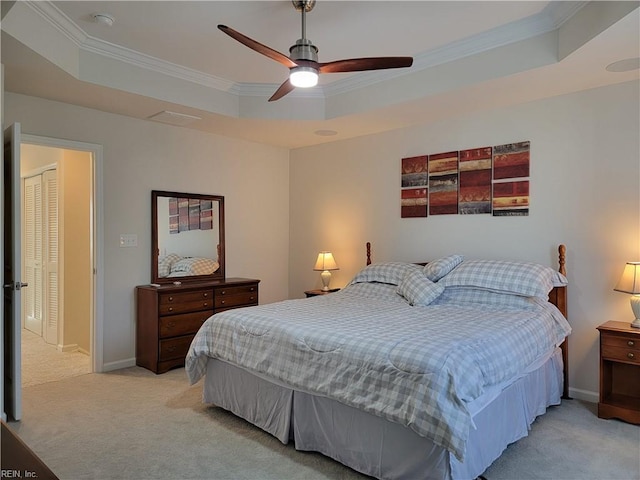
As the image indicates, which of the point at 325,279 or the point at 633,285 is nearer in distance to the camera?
the point at 633,285

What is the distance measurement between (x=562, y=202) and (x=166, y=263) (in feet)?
12.4

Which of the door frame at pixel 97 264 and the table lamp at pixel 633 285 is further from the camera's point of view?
the door frame at pixel 97 264

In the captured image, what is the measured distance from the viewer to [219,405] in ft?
10.5

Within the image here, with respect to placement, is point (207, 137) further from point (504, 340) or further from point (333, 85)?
point (504, 340)

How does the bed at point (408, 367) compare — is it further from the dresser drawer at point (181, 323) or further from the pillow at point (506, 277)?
the dresser drawer at point (181, 323)

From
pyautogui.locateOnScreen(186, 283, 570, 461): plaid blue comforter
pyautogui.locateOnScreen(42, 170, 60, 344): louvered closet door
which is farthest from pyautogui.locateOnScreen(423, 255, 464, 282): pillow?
pyautogui.locateOnScreen(42, 170, 60, 344): louvered closet door

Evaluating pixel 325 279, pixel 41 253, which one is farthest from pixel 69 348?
pixel 325 279

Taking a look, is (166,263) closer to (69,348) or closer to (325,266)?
(69,348)

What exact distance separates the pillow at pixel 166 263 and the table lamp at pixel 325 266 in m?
1.59

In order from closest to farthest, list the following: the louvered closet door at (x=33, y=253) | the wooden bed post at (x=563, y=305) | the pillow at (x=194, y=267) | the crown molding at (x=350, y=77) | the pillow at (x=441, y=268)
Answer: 1. the crown molding at (x=350, y=77)
2. the wooden bed post at (x=563, y=305)
3. the pillow at (x=441, y=268)
4. the pillow at (x=194, y=267)
5. the louvered closet door at (x=33, y=253)

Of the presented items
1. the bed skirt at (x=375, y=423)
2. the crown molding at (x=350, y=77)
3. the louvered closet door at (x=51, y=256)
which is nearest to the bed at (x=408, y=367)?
the bed skirt at (x=375, y=423)

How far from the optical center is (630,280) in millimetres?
3088

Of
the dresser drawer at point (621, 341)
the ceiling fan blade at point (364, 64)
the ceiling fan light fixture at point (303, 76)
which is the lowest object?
the dresser drawer at point (621, 341)

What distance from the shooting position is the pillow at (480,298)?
3.27 m
